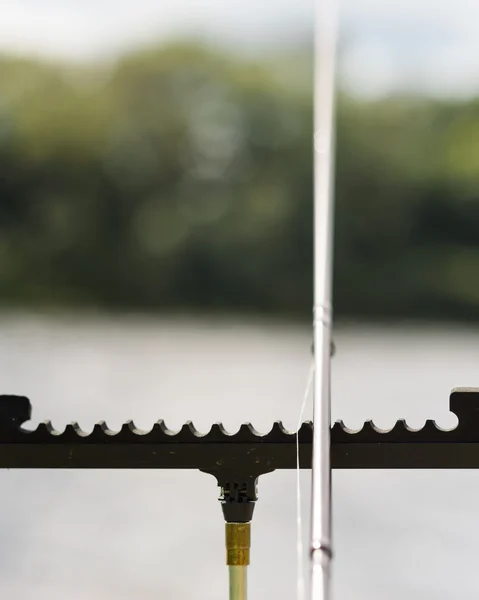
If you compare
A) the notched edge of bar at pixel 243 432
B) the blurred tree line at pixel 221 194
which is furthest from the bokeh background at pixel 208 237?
the notched edge of bar at pixel 243 432

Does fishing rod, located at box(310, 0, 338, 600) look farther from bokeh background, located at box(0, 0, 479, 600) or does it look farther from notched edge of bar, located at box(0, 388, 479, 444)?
bokeh background, located at box(0, 0, 479, 600)

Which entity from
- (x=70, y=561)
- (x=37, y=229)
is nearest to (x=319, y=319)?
(x=70, y=561)

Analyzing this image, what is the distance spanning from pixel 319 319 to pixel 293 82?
10.2 ft

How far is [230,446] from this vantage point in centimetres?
71

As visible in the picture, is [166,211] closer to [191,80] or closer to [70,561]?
[191,80]

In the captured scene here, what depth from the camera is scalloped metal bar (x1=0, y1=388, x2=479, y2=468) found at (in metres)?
0.68

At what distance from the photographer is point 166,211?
3555 millimetres

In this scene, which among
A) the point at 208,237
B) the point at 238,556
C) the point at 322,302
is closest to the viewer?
the point at 322,302

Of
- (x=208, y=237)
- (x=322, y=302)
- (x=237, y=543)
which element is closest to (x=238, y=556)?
(x=237, y=543)

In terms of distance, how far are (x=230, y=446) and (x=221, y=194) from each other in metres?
2.78

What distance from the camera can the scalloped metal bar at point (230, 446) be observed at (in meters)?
0.68

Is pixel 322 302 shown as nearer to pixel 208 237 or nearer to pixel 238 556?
pixel 238 556

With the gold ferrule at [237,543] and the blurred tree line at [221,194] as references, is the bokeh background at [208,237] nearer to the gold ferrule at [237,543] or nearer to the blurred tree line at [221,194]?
the blurred tree line at [221,194]

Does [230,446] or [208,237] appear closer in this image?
[230,446]
